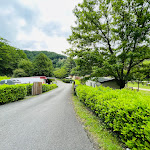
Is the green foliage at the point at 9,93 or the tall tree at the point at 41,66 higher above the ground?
the tall tree at the point at 41,66

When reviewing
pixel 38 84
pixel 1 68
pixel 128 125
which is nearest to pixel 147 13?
pixel 128 125

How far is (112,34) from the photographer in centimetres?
824

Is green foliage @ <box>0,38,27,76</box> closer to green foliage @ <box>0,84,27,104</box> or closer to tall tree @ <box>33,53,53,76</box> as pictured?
tall tree @ <box>33,53,53,76</box>

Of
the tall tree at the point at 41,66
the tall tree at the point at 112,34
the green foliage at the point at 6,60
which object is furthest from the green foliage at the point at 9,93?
the green foliage at the point at 6,60

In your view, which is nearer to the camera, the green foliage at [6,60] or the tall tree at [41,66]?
the green foliage at [6,60]

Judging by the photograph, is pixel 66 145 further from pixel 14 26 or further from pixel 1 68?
pixel 1 68

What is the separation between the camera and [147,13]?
6746mm

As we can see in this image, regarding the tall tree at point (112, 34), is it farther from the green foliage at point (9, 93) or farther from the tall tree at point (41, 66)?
the tall tree at point (41, 66)

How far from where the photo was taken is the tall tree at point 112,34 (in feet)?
22.7

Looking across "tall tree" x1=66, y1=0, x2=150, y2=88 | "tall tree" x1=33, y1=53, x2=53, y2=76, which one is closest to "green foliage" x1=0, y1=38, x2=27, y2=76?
"tall tree" x1=33, y1=53, x2=53, y2=76

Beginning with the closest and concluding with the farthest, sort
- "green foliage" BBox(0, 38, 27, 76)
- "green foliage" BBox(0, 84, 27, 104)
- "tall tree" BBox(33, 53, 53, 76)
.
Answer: "green foliage" BBox(0, 84, 27, 104) → "green foliage" BBox(0, 38, 27, 76) → "tall tree" BBox(33, 53, 53, 76)

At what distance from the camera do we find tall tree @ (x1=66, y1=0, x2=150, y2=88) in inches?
273

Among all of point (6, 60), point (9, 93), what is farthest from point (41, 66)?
point (9, 93)

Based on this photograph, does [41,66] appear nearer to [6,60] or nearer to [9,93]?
[6,60]
